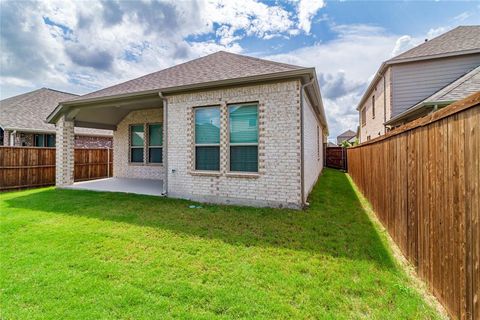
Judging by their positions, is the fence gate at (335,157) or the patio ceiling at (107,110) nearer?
the patio ceiling at (107,110)

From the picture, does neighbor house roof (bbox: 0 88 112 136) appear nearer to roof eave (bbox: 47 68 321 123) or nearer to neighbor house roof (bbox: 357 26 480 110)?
roof eave (bbox: 47 68 321 123)

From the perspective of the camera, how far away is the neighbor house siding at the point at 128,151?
1124cm

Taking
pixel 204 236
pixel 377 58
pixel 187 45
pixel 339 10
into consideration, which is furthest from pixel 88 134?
pixel 377 58

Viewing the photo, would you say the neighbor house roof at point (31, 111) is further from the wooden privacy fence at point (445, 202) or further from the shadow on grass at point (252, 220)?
the wooden privacy fence at point (445, 202)

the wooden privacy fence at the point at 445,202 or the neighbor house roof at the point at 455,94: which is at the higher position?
the neighbor house roof at the point at 455,94

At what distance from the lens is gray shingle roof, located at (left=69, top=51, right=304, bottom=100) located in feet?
21.8

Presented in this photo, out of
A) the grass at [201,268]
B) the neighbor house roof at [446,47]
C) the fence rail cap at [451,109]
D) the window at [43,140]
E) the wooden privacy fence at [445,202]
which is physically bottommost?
the grass at [201,268]

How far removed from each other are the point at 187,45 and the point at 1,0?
7263 millimetres

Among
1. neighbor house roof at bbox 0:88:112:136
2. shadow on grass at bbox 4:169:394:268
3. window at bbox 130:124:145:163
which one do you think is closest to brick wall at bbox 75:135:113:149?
neighbor house roof at bbox 0:88:112:136

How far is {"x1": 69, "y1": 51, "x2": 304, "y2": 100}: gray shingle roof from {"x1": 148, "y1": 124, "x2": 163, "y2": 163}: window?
2.44 meters

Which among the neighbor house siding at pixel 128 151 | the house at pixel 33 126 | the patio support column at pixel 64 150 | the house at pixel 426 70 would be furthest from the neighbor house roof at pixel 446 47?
the house at pixel 33 126

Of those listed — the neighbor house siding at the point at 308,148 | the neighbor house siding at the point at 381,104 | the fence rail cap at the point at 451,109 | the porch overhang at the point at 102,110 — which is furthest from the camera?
the neighbor house siding at the point at 381,104

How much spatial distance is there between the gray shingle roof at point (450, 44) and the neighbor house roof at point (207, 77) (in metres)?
6.81

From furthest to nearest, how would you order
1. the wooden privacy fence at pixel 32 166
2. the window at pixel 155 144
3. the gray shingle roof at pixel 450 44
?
the window at pixel 155 144
the gray shingle roof at pixel 450 44
the wooden privacy fence at pixel 32 166
